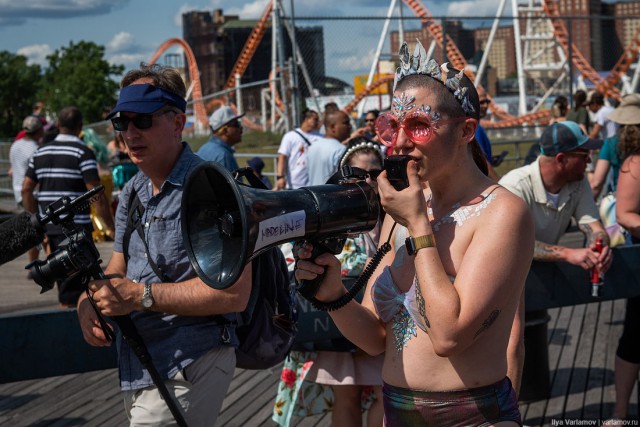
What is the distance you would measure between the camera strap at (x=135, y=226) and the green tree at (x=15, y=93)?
6629 cm

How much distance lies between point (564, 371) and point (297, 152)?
4597 mm

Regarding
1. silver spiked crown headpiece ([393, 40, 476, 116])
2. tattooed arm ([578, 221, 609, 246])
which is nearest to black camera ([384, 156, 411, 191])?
silver spiked crown headpiece ([393, 40, 476, 116])

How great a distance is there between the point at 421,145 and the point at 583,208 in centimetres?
234

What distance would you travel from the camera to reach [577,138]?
13.9 feet

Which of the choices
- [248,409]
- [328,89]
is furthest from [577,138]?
[328,89]

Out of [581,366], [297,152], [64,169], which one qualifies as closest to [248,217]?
[581,366]

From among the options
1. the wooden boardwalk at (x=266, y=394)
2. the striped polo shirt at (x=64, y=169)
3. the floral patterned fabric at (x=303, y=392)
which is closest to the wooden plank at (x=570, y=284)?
the wooden boardwalk at (x=266, y=394)

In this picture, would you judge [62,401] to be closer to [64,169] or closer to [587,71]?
[64,169]

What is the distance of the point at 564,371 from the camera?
5996mm

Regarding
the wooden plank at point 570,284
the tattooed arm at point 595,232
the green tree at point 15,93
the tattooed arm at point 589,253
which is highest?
the tattooed arm at point 595,232

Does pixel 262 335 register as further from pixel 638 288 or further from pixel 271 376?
pixel 271 376

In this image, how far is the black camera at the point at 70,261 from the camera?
2.81 m

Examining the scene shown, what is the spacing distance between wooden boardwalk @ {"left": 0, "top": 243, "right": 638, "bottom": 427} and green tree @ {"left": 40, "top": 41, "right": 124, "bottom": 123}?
2243 inches

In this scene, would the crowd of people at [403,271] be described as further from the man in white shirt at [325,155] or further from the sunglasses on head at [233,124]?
the man in white shirt at [325,155]
